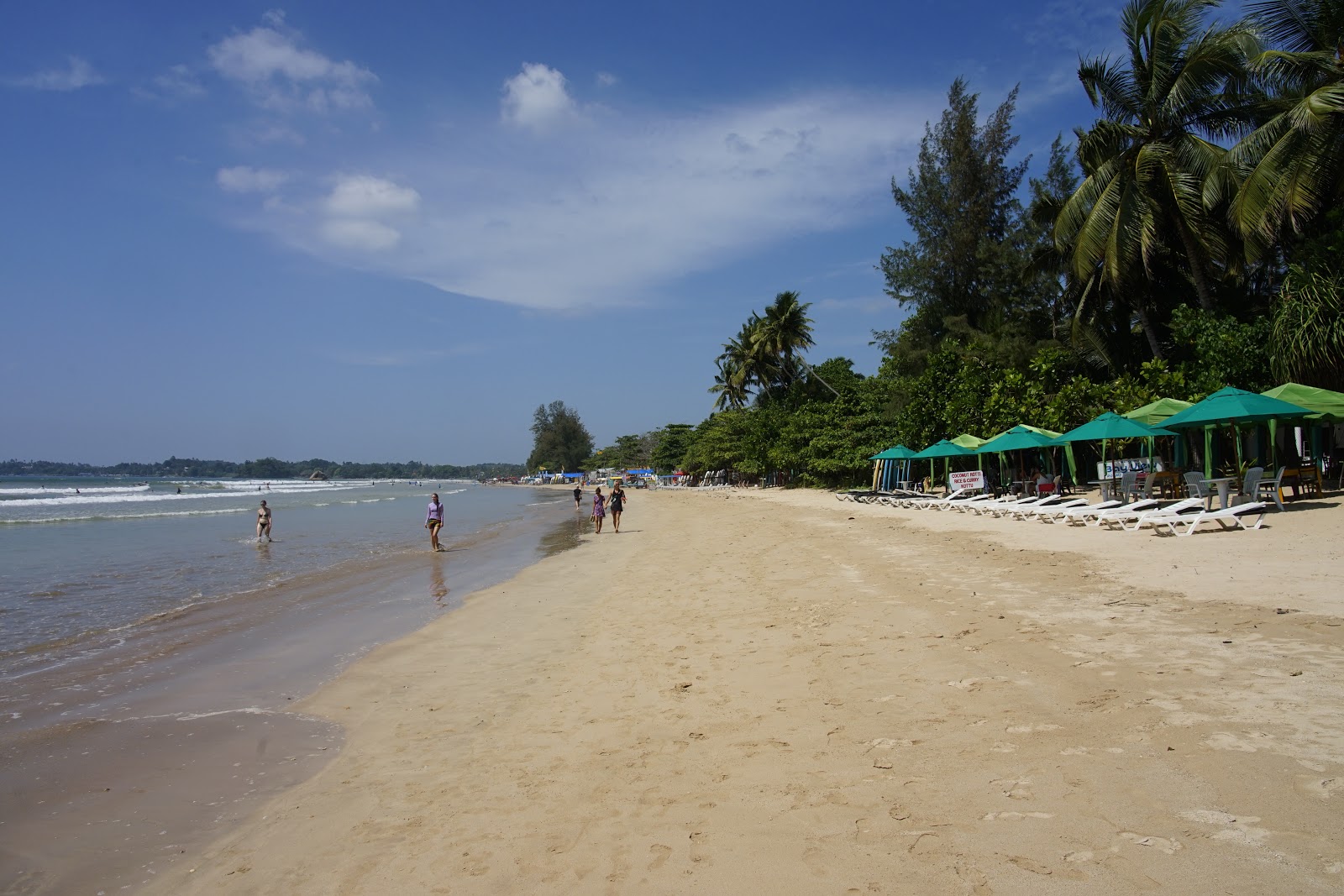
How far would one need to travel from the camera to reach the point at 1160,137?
70.0 ft

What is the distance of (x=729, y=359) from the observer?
6525 cm

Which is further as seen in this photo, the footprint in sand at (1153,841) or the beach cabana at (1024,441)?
the beach cabana at (1024,441)

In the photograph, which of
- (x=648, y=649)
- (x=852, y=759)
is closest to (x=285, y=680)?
(x=648, y=649)

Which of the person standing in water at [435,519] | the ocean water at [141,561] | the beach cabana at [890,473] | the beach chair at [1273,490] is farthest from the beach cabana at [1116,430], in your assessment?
the ocean water at [141,561]

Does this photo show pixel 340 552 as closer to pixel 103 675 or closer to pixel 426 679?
pixel 103 675

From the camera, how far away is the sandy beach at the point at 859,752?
9.73ft

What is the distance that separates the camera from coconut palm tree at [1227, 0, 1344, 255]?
15.8 m

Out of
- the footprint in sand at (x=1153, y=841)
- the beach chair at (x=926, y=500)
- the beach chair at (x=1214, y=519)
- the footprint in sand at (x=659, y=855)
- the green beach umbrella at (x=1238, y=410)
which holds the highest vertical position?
the green beach umbrella at (x=1238, y=410)

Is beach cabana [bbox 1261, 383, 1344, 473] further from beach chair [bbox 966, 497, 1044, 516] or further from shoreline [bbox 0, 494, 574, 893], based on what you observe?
shoreline [bbox 0, 494, 574, 893]

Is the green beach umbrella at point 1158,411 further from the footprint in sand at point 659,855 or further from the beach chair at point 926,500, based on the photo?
the footprint in sand at point 659,855

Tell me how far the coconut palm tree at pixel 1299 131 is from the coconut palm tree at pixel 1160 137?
1.59 m

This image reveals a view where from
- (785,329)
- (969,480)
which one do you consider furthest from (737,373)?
(969,480)

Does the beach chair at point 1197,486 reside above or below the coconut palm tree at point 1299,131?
below

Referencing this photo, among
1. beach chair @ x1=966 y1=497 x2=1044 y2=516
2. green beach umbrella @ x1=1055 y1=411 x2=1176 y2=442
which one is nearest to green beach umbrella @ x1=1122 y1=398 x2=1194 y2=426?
green beach umbrella @ x1=1055 y1=411 x2=1176 y2=442
